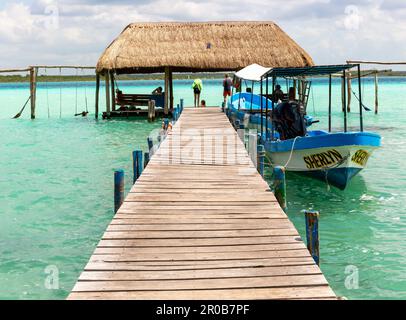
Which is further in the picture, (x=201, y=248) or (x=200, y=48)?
(x=200, y=48)

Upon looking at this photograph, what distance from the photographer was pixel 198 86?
2583 centimetres

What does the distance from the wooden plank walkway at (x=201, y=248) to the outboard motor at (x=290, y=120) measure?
11.1 ft

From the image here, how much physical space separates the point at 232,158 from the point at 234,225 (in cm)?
468

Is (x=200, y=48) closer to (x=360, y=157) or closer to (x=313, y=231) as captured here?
(x=360, y=157)

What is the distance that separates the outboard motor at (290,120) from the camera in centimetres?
1209

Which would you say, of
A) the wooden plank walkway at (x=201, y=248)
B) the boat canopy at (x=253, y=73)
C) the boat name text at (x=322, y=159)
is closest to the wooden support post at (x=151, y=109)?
the boat canopy at (x=253, y=73)

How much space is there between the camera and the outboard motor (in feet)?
39.7

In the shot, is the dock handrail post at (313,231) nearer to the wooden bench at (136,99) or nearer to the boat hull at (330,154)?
the boat hull at (330,154)

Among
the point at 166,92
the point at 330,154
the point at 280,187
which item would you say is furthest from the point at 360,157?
the point at 166,92

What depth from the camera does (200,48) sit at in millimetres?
26906

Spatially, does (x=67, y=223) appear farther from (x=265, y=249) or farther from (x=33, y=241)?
(x=265, y=249)

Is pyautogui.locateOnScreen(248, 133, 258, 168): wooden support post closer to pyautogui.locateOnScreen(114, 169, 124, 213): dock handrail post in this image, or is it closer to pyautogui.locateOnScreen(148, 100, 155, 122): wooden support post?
pyautogui.locateOnScreen(114, 169, 124, 213): dock handrail post

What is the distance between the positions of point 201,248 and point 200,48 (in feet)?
73.2
